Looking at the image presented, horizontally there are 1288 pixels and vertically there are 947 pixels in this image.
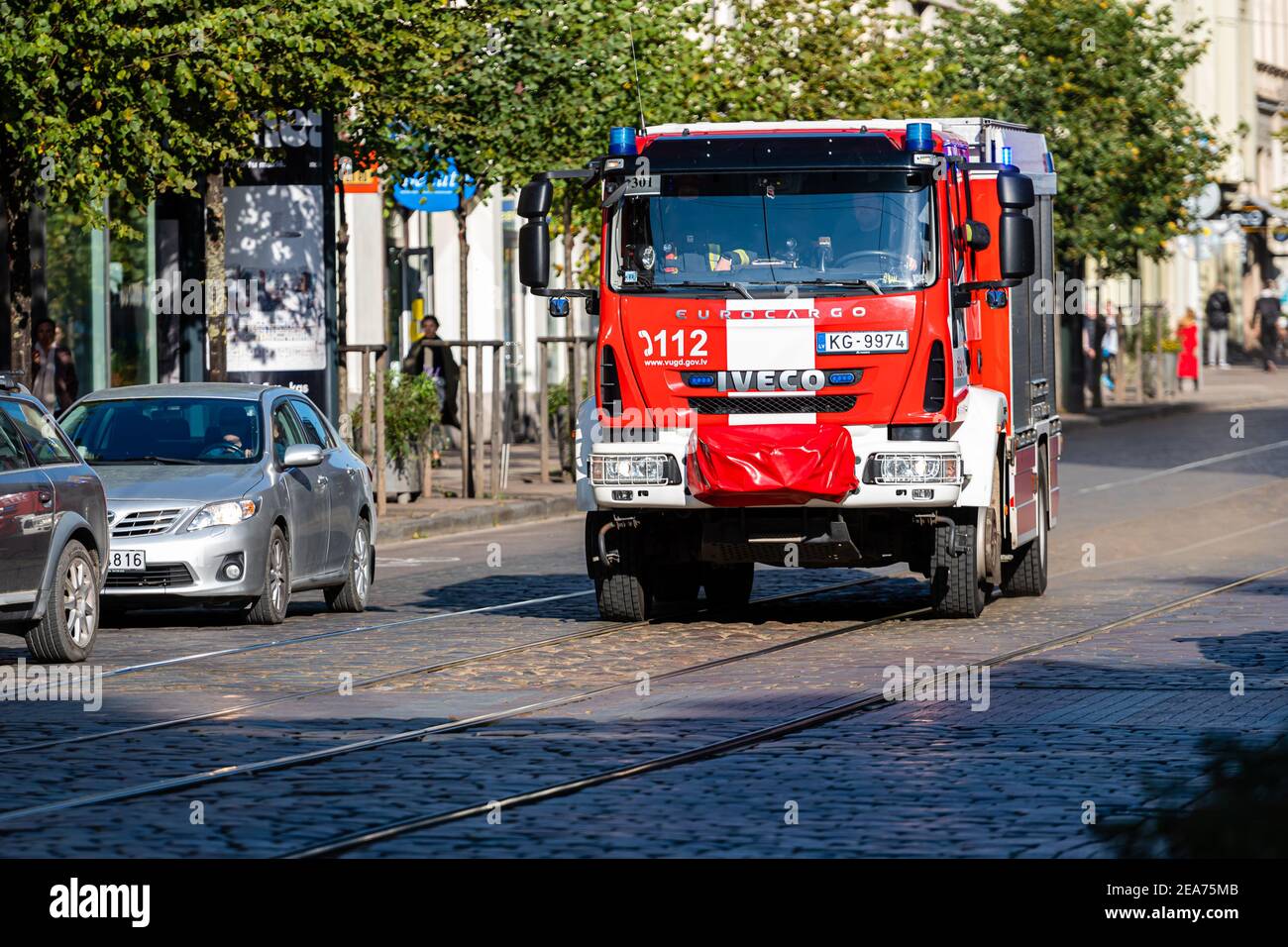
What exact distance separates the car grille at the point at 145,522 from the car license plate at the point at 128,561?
0.41 feet

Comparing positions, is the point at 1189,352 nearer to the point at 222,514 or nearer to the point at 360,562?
the point at 360,562

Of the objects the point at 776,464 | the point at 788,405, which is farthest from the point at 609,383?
the point at 776,464

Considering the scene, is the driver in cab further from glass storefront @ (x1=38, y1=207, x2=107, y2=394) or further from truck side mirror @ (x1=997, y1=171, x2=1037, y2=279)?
glass storefront @ (x1=38, y1=207, x2=107, y2=394)

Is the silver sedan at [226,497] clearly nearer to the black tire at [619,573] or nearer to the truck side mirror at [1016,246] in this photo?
the black tire at [619,573]

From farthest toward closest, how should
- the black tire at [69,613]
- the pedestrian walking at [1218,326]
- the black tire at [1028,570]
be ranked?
the pedestrian walking at [1218,326] → the black tire at [1028,570] → the black tire at [69,613]

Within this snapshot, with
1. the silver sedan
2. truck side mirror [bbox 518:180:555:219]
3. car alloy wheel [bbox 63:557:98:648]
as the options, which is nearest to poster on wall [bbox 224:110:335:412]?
the silver sedan

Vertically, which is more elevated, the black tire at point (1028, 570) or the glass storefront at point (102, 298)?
the glass storefront at point (102, 298)

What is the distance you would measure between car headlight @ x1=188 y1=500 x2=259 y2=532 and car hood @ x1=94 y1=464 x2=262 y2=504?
4 cm

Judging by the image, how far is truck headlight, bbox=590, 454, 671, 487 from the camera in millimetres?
14953

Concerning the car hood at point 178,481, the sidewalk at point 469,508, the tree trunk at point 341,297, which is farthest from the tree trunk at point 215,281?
the car hood at point 178,481

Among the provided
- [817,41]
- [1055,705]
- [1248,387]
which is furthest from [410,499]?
[1248,387]

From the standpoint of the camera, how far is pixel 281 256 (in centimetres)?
2430

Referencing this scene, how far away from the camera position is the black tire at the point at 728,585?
1697cm

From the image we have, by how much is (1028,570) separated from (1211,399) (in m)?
36.2
